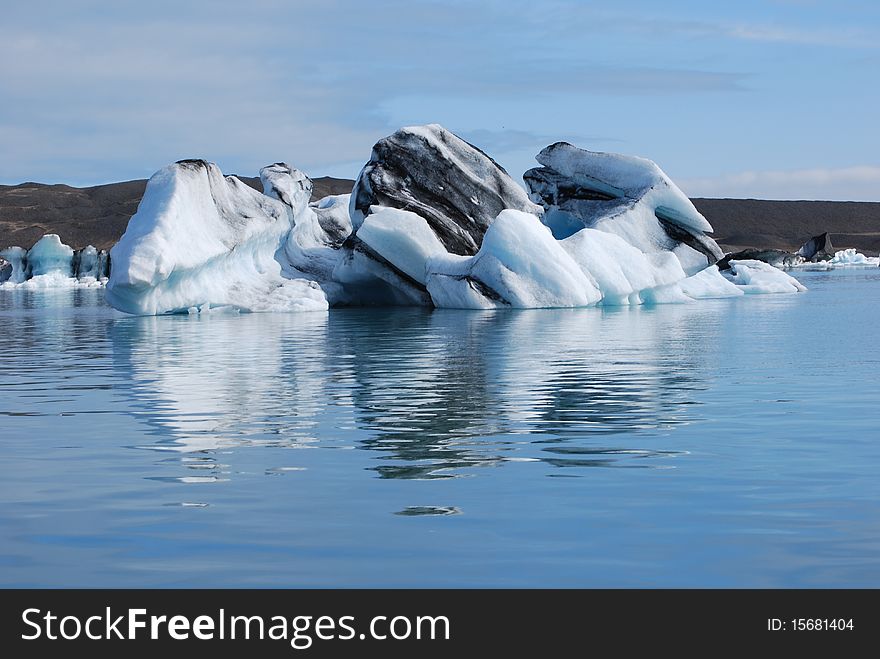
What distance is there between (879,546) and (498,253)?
19648mm

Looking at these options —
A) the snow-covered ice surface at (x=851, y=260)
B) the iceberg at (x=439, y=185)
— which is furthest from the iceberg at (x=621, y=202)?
the snow-covered ice surface at (x=851, y=260)

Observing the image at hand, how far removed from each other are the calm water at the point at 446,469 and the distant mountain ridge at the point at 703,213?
115 m

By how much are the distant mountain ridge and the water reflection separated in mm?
110328

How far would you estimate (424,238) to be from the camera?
87.2 ft

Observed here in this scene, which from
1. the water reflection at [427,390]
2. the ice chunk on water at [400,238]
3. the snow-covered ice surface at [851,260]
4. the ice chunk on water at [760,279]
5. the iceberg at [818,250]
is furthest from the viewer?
the iceberg at [818,250]

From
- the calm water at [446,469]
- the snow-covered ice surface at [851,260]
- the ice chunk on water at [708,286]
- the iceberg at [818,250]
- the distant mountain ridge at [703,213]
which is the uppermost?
the distant mountain ridge at [703,213]

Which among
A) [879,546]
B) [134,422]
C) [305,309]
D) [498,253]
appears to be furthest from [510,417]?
[305,309]

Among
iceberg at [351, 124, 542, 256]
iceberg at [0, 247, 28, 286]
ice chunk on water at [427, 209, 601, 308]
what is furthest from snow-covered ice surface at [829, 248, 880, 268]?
ice chunk on water at [427, 209, 601, 308]

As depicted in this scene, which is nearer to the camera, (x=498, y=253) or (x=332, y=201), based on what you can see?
(x=498, y=253)

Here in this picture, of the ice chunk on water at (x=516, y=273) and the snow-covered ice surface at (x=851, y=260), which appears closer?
the ice chunk on water at (x=516, y=273)

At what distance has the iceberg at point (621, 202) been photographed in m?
28.8

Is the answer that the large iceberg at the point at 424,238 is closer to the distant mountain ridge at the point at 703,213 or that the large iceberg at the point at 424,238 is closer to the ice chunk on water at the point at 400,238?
the ice chunk on water at the point at 400,238

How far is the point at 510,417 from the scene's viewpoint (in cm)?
888
